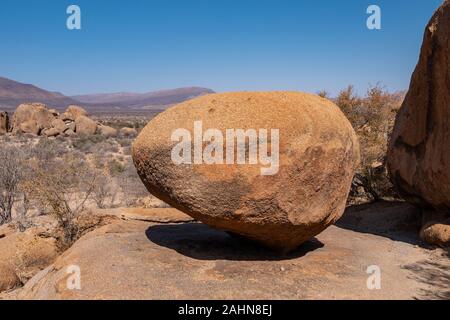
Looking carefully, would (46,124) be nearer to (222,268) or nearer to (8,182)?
(8,182)

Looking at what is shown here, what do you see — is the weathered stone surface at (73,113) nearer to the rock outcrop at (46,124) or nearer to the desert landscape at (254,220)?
the rock outcrop at (46,124)

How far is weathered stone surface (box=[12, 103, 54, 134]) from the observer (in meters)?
26.8

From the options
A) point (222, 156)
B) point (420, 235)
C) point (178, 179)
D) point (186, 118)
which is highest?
point (186, 118)

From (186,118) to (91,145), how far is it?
18956 mm

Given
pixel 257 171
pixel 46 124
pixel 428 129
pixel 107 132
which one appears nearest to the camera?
pixel 257 171

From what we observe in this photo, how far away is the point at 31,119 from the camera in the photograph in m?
27.3

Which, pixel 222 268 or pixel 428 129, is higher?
pixel 428 129

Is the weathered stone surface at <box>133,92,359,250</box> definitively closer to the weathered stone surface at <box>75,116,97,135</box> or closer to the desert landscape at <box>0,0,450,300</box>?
the desert landscape at <box>0,0,450,300</box>

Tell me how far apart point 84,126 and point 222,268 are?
86.2ft

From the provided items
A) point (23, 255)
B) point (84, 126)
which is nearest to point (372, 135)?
point (23, 255)

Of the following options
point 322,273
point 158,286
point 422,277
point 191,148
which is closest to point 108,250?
point 158,286

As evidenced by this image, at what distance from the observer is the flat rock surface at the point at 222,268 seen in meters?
3.95
